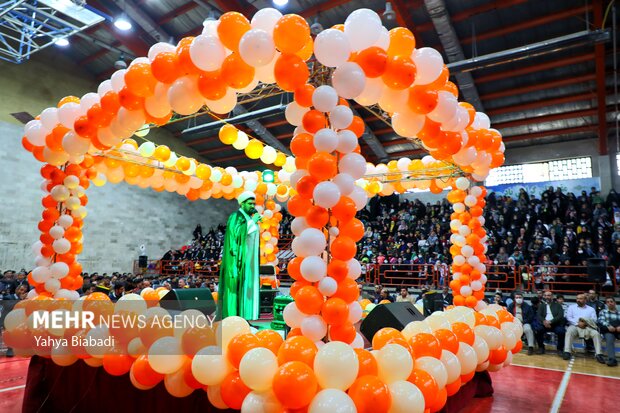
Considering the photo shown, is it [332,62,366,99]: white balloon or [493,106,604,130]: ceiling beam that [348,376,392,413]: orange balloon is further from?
[493,106,604,130]: ceiling beam

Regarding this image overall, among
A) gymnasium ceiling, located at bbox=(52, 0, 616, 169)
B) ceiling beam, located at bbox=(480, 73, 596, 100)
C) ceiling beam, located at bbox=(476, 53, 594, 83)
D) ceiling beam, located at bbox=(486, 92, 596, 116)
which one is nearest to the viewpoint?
gymnasium ceiling, located at bbox=(52, 0, 616, 169)

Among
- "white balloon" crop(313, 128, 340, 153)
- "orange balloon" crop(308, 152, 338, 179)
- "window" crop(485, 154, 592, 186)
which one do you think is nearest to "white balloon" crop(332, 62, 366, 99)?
"white balloon" crop(313, 128, 340, 153)

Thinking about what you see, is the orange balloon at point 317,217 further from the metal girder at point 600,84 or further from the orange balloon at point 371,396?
the metal girder at point 600,84

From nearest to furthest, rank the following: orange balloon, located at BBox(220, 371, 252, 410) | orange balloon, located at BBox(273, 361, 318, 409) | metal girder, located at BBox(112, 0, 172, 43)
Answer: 1. orange balloon, located at BBox(273, 361, 318, 409)
2. orange balloon, located at BBox(220, 371, 252, 410)
3. metal girder, located at BBox(112, 0, 172, 43)

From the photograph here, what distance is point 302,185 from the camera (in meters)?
3.54

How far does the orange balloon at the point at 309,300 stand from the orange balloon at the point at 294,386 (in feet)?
1.97

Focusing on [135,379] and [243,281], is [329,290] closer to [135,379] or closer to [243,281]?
[135,379]

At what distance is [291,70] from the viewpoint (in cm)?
352

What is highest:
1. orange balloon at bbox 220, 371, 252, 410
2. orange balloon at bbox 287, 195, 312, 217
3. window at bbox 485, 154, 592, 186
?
window at bbox 485, 154, 592, 186

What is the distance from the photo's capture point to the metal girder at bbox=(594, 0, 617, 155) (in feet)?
31.4

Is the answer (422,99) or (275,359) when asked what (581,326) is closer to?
(422,99)

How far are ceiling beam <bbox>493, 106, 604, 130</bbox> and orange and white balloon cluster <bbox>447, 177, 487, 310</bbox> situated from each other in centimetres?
952

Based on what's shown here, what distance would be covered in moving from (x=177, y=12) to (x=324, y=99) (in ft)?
35.9

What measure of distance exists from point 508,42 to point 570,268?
6.51m
